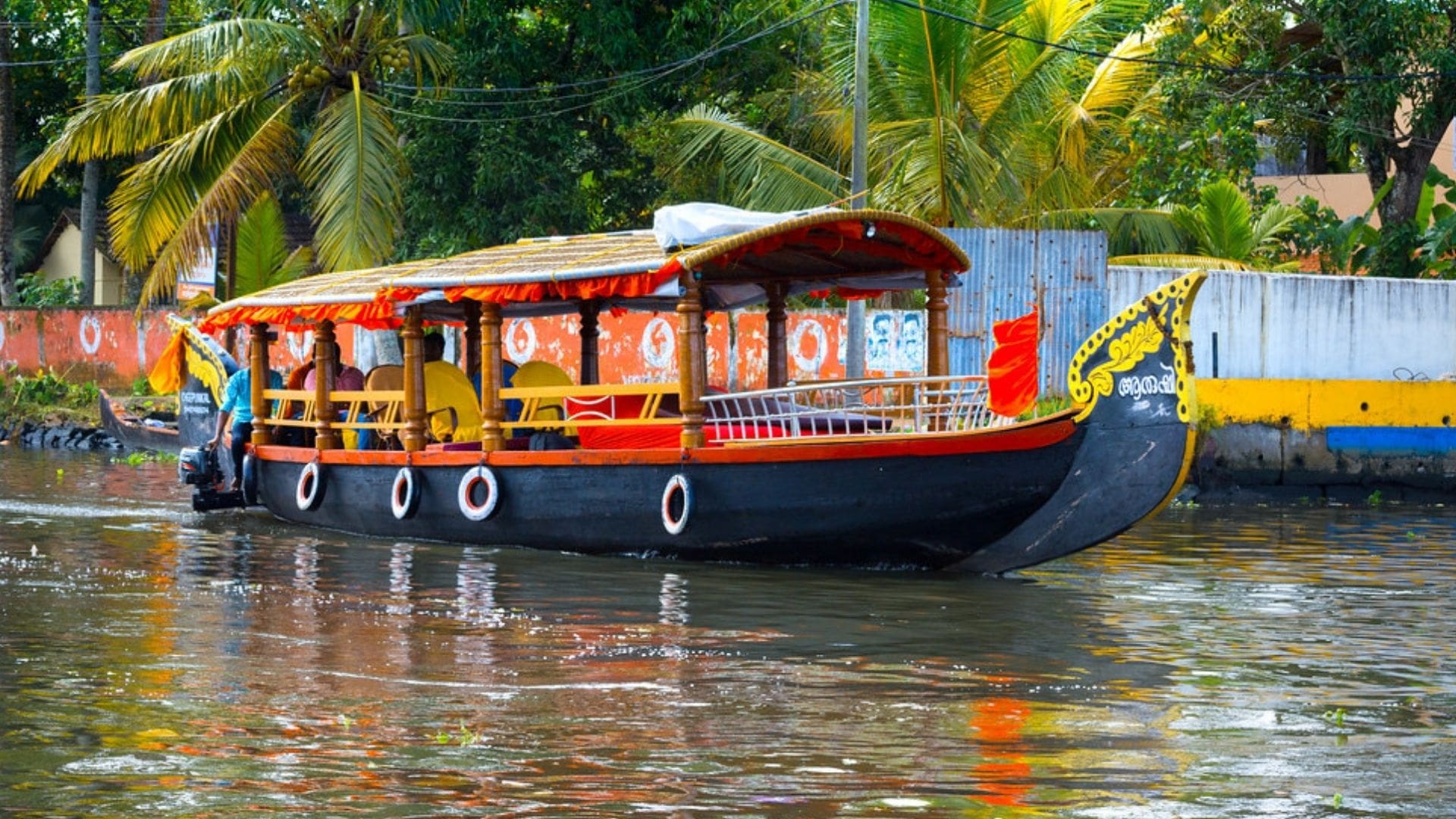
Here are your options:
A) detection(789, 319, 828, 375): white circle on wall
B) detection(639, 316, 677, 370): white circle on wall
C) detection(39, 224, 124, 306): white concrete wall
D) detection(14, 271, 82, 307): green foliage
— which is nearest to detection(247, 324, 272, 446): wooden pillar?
detection(639, 316, 677, 370): white circle on wall

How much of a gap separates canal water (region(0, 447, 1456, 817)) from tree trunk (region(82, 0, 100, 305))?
17859mm

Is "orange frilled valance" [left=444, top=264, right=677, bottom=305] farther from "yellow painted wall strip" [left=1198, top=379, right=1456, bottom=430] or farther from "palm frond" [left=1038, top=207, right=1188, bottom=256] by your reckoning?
"palm frond" [left=1038, top=207, right=1188, bottom=256]

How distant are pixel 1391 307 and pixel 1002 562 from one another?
29.4 ft

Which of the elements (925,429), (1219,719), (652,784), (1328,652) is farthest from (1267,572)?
(652,784)

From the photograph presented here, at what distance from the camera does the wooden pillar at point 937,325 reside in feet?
43.0

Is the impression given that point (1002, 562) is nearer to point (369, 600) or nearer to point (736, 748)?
point (369, 600)

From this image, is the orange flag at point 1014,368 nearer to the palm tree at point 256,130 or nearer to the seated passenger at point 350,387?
the seated passenger at point 350,387

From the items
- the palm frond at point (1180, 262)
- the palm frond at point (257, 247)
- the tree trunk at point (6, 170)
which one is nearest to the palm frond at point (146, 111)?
the palm frond at point (257, 247)

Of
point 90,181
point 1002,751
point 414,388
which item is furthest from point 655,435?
point 90,181

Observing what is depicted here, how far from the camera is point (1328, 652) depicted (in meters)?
9.12

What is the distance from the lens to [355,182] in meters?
19.8

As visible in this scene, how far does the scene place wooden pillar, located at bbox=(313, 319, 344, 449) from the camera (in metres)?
14.8

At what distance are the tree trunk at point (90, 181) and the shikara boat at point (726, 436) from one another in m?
15.3

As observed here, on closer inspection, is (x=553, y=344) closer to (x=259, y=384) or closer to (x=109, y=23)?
(x=259, y=384)
